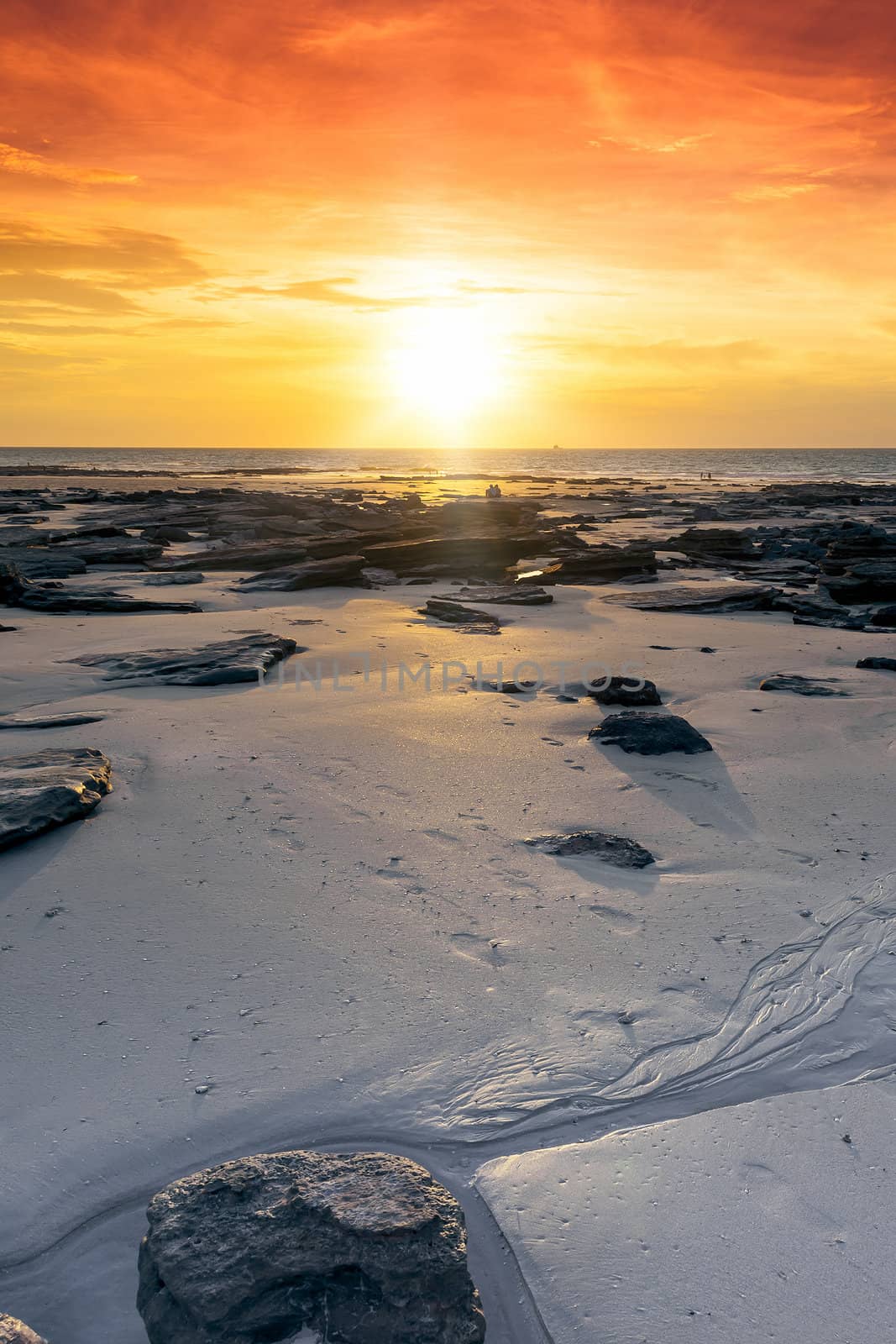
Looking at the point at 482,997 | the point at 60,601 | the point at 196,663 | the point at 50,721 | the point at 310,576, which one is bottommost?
the point at 482,997

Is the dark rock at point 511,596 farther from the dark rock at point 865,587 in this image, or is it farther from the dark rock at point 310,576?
A: the dark rock at point 865,587

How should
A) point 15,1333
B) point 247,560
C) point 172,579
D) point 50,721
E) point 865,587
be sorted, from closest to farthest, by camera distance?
1. point 15,1333
2. point 50,721
3. point 865,587
4. point 172,579
5. point 247,560

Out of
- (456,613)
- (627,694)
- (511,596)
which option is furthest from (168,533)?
(627,694)

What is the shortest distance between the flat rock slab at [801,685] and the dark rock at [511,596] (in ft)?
13.0

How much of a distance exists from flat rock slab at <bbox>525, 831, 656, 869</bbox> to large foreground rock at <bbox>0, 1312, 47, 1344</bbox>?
2.57 m

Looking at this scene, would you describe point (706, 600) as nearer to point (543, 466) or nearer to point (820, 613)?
point (820, 613)

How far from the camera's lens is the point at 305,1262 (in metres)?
1.89

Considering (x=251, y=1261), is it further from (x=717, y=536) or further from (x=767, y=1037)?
(x=717, y=536)

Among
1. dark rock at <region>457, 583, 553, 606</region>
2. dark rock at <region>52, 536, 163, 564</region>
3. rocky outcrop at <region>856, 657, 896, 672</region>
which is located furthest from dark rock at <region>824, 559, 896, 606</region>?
dark rock at <region>52, 536, 163, 564</region>

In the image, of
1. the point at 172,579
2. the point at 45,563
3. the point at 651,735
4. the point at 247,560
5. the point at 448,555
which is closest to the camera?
the point at 651,735

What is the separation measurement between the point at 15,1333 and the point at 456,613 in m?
8.07

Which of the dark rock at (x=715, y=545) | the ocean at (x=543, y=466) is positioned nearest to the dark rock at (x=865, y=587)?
the dark rock at (x=715, y=545)

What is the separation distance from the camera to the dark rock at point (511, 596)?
1055 cm

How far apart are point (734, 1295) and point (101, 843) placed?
2.97m
